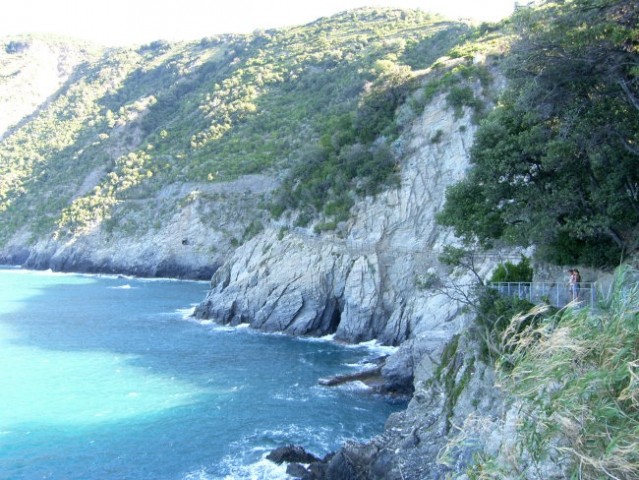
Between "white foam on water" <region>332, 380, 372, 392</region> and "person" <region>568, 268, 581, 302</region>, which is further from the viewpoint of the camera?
"white foam on water" <region>332, 380, 372, 392</region>

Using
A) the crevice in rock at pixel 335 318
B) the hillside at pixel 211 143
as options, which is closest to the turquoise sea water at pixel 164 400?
the crevice in rock at pixel 335 318

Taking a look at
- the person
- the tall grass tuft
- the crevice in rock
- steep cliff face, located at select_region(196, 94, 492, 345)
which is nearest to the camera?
the tall grass tuft

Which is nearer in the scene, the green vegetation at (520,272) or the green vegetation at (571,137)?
the green vegetation at (571,137)

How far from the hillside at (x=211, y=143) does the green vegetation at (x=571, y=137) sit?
25.9 m

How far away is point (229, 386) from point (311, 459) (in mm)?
9984

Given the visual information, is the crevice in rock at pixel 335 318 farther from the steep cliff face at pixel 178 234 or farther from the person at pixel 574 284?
the steep cliff face at pixel 178 234

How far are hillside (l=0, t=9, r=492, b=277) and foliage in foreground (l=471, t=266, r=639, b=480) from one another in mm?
37304

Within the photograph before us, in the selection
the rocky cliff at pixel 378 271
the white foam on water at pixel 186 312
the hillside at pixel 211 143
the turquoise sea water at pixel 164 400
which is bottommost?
the turquoise sea water at pixel 164 400

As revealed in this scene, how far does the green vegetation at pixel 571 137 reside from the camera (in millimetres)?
15477

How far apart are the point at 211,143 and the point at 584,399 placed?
278ft

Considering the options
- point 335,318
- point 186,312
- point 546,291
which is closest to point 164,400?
point 335,318

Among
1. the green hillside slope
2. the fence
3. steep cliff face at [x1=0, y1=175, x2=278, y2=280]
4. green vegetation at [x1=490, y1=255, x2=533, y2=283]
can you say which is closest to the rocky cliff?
the green hillside slope

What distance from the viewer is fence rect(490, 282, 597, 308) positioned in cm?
1529

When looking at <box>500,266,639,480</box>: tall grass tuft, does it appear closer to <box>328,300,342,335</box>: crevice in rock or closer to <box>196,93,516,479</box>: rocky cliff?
<box>196,93,516,479</box>: rocky cliff
